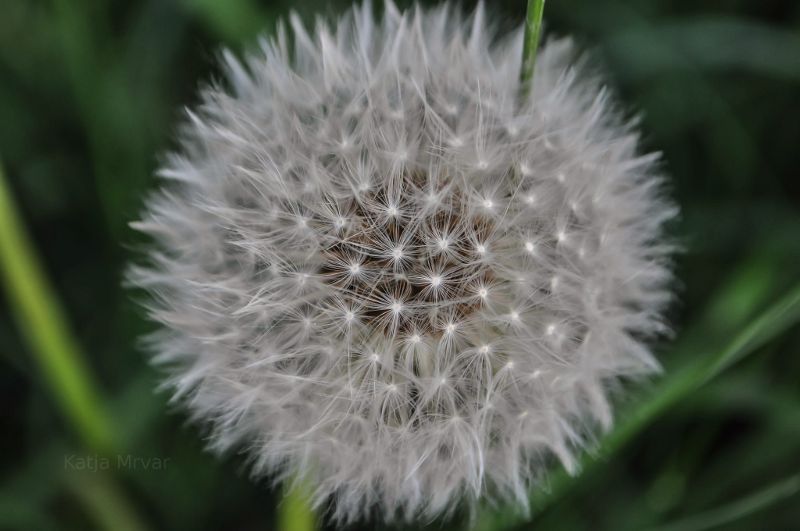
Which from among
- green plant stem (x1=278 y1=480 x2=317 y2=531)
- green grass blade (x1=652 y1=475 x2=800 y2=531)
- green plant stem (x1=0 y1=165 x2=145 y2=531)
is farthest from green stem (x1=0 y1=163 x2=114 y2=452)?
green grass blade (x1=652 y1=475 x2=800 y2=531)

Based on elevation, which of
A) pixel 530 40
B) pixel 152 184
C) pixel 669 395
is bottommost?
pixel 669 395

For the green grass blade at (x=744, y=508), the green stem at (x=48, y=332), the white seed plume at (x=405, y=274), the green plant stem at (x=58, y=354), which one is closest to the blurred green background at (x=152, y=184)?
the green plant stem at (x=58, y=354)

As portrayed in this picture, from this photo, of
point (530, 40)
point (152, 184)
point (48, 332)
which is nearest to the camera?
point (530, 40)

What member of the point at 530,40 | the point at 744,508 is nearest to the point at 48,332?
the point at 530,40

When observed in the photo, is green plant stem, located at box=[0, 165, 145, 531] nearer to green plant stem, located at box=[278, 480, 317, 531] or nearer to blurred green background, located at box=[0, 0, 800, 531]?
blurred green background, located at box=[0, 0, 800, 531]

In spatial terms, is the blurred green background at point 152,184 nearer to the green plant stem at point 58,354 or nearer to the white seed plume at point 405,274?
the green plant stem at point 58,354

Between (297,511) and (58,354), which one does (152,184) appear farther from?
(297,511)
